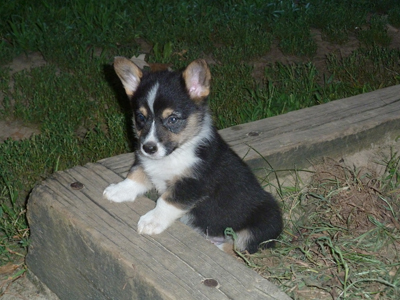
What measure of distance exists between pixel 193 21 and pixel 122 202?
18.1 feet

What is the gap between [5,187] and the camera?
4.83 meters

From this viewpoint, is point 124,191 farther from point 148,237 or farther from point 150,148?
point 148,237

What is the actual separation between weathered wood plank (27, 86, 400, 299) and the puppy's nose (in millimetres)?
368

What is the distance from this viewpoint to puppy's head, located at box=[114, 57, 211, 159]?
3691 millimetres

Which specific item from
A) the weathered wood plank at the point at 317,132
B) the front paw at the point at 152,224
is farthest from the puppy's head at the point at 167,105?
the weathered wood plank at the point at 317,132

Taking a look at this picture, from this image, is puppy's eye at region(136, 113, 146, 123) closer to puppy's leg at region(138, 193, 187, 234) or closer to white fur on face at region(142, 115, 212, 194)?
white fur on face at region(142, 115, 212, 194)

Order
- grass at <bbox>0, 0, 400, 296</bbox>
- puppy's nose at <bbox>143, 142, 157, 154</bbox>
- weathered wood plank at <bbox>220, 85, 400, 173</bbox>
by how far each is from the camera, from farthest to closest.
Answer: grass at <bbox>0, 0, 400, 296</bbox> < weathered wood plank at <bbox>220, 85, 400, 173</bbox> < puppy's nose at <bbox>143, 142, 157, 154</bbox>

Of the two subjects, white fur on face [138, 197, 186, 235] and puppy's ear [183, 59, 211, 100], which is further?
puppy's ear [183, 59, 211, 100]

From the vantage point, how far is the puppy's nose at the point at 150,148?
3.61 m

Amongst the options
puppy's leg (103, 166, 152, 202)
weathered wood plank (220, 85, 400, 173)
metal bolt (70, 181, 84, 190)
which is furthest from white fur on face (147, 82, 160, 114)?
weathered wood plank (220, 85, 400, 173)

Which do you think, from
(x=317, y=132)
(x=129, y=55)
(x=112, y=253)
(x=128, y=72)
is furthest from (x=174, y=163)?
(x=129, y=55)

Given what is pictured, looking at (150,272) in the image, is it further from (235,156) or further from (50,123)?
(50,123)

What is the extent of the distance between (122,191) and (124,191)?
0.06ft

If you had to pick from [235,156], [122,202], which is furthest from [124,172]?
[235,156]
